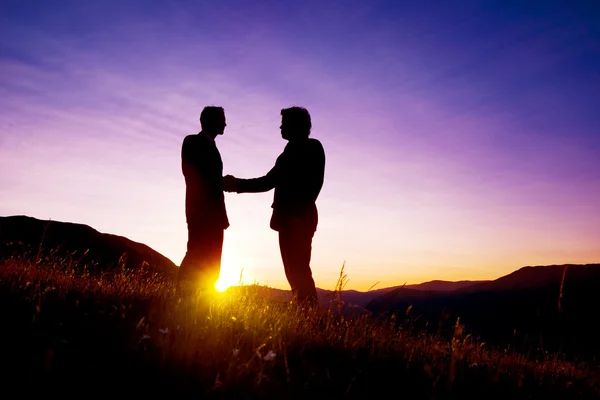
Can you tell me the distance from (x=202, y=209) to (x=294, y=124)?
73.2 inches

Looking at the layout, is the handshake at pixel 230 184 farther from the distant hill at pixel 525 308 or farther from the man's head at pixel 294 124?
the distant hill at pixel 525 308

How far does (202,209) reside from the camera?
611 cm

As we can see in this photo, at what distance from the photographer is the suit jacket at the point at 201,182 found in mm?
6109

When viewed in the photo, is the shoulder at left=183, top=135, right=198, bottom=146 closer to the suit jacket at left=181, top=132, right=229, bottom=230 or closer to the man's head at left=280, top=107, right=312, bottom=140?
the suit jacket at left=181, top=132, right=229, bottom=230

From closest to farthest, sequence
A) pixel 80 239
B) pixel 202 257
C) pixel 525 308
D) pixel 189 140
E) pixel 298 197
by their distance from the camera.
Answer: pixel 525 308 < pixel 202 257 < pixel 189 140 < pixel 298 197 < pixel 80 239

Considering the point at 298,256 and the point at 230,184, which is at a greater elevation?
the point at 230,184

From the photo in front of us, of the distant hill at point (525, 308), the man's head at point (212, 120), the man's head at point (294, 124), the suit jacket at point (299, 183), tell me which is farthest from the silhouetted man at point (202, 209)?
the distant hill at point (525, 308)

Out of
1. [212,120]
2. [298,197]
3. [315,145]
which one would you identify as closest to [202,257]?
[298,197]

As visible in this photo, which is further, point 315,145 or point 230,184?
point 230,184

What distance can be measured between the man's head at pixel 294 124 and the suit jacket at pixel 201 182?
1164 mm

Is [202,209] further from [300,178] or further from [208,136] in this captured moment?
[300,178]

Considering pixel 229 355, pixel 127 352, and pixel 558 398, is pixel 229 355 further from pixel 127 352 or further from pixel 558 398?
pixel 558 398

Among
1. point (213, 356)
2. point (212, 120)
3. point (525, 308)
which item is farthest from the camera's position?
point (212, 120)

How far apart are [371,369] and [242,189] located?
4.89 metres
